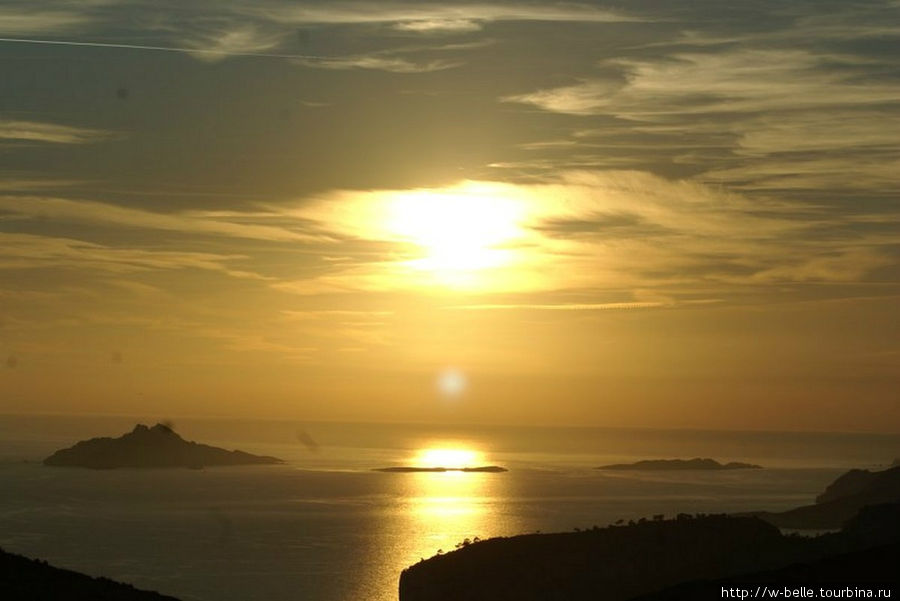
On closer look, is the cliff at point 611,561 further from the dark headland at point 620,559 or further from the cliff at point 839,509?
the cliff at point 839,509

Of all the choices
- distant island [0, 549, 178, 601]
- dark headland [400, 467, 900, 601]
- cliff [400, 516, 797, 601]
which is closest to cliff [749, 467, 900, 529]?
dark headland [400, 467, 900, 601]

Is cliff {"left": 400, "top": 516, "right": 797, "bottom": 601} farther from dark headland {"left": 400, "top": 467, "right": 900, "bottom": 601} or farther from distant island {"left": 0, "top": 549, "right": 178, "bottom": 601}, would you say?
distant island {"left": 0, "top": 549, "right": 178, "bottom": 601}

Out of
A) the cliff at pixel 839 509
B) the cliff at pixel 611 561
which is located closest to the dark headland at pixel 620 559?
the cliff at pixel 611 561

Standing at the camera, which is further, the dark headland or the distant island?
the dark headland

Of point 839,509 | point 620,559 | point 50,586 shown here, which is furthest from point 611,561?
point 839,509

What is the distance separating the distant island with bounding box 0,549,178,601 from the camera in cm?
4966

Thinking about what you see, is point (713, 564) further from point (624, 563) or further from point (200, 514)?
point (200, 514)

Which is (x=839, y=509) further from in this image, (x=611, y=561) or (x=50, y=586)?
(x=50, y=586)

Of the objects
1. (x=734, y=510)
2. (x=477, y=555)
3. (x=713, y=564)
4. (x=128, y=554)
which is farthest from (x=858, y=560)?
(x=734, y=510)

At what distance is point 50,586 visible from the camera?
168 ft

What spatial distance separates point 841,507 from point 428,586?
117 m

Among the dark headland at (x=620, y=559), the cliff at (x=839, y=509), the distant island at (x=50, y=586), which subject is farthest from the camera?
the cliff at (x=839, y=509)

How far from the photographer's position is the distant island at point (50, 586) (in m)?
49.7

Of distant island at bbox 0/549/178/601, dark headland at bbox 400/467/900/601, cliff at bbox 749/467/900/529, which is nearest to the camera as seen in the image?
distant island at bbox 0/549/178/601
